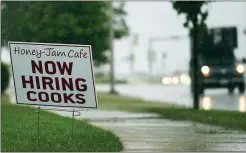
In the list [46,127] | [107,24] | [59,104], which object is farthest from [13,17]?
[59,104]

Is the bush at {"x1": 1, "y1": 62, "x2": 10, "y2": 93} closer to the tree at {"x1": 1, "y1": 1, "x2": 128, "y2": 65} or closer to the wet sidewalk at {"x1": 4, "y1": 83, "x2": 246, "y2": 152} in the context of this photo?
the tree at {"x1": 1, "y1": 1, "x2": 128, "y2": 65}

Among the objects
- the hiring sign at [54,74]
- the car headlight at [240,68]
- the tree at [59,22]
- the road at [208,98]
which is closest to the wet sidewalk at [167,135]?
the hiring sign at [54,74]

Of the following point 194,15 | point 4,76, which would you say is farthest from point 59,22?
point 194,15

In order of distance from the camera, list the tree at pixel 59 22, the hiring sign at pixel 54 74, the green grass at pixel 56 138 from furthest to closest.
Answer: the tree at pixel 59 22 → the hiring sign at pixel 54 74 → the green grass at pixel 56 138

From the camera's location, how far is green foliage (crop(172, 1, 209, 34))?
21.0 metres

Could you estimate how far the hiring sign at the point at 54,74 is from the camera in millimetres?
11242

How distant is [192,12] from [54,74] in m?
10.5

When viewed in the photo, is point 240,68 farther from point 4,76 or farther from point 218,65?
point 4,76

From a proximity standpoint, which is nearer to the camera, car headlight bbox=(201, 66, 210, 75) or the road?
the road

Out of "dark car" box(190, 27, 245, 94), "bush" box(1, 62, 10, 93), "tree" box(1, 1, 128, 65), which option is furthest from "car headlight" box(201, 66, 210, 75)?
"bush" box(1, 62, 10, 93)

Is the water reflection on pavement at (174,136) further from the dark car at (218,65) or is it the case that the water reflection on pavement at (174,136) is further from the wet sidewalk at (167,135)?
the dark car at (218,65)

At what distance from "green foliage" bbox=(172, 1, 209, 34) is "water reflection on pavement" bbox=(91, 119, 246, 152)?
5.06 metres

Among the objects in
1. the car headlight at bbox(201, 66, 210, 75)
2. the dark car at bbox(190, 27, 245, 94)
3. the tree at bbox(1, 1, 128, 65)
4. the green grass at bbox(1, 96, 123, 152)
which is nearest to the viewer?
the green grass at bbox(1, 96, 123, 152)

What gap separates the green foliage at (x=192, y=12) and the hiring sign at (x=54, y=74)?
10.2 metres
